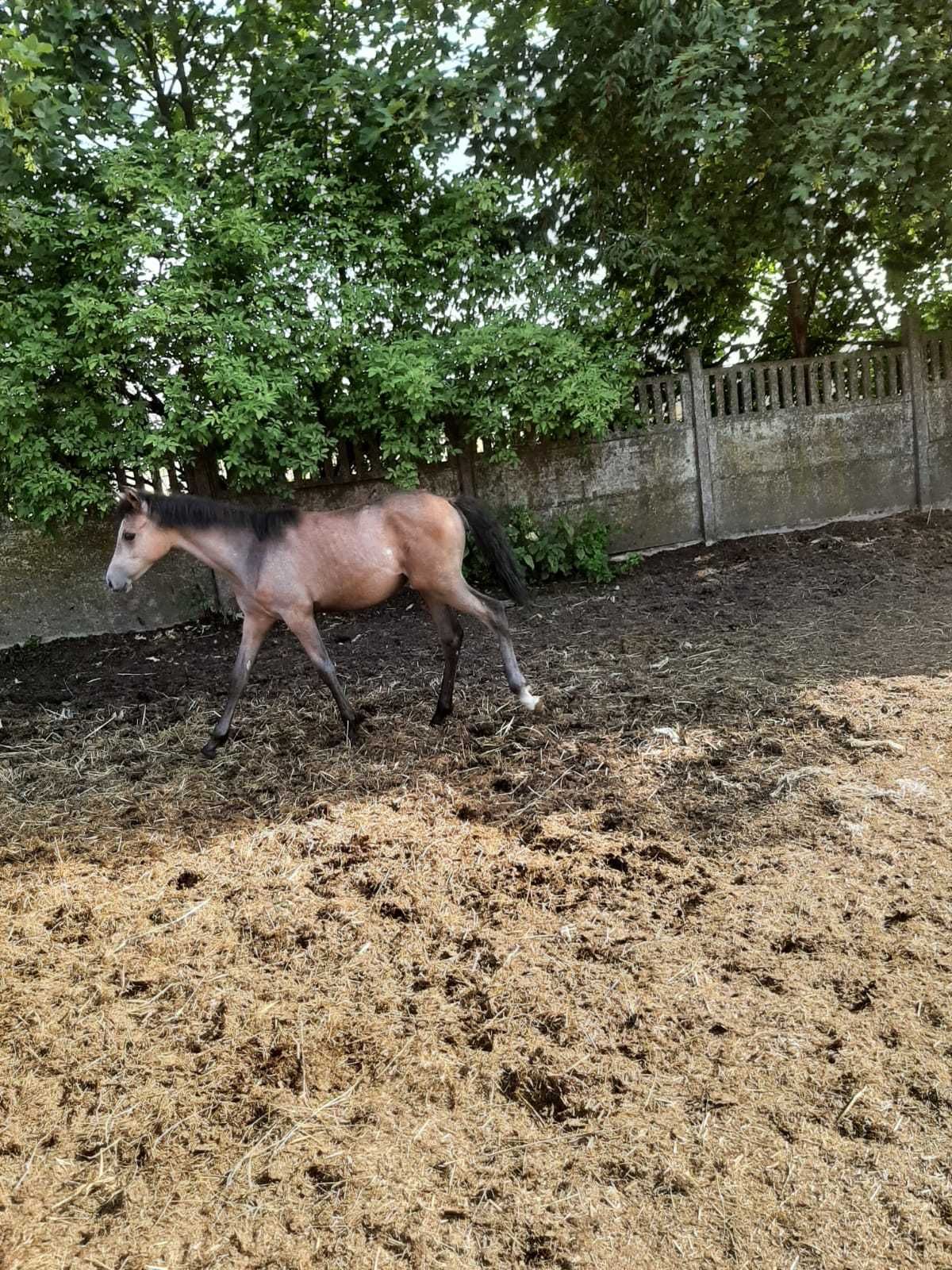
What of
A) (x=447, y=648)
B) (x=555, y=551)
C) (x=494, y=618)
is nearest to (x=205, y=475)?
(x=555, y=551)

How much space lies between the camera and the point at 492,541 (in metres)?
4.34

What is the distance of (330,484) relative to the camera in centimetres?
Result: 704

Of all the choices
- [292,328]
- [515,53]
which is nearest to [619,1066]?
[292,328]

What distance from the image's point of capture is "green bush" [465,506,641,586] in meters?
7.19

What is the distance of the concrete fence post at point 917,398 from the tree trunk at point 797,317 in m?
0.96

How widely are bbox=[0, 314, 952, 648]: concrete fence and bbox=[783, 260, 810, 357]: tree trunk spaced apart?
0.36 metres

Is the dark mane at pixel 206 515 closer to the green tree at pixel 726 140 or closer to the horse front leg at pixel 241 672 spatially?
the horse front leg at pixel 241 672

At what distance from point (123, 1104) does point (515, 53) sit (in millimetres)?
7646

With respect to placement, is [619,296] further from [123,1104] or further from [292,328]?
[123,1104]

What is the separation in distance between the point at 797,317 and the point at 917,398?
4.83 feet

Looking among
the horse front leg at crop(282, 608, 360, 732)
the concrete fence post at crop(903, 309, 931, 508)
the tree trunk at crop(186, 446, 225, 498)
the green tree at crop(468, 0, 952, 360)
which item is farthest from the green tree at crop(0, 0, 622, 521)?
the concrete fence post at crop(903, 309, 931, 508)

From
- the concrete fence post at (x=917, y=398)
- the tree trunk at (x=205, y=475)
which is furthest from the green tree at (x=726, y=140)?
the tree trunk at (x=205, y=475)

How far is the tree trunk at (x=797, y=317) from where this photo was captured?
799 centimetres

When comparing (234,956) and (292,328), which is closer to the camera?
(234,956)
